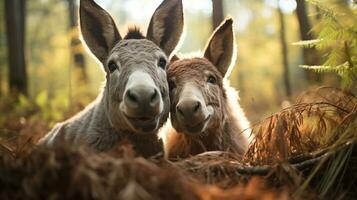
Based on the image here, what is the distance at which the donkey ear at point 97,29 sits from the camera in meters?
4.90

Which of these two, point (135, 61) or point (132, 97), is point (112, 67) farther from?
point (132, 97)

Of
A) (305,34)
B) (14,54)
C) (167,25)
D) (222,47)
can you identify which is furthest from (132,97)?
Answer: (14,54)

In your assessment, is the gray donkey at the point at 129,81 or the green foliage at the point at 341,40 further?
the green foliage at the point at 341,40

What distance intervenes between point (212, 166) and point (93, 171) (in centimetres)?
142

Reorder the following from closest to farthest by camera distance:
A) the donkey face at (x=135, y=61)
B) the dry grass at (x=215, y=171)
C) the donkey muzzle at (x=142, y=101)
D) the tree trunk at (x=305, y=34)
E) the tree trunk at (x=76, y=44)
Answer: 1. the dry grass at (x=215, y=171)
2. the donkey muzzle at (x=142, y=101)
3. the donkey face at (x=135, y=61)
4. the tree trunk at (x=305, y=34)
5. the tree trunk at (x=76, y=44)

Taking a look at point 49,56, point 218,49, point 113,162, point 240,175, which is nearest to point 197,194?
point 113,162

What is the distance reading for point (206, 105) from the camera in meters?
4.97

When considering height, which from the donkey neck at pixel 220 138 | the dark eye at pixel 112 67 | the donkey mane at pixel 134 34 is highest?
the donkey mane at pixel 134 34

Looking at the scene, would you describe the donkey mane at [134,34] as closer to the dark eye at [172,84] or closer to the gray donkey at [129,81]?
the gray donkey at [129,81]

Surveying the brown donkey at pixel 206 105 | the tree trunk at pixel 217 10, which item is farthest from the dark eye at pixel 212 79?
the tree trunk at pixel 217 10

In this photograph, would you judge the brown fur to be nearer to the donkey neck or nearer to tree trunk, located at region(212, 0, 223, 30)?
the donkey neck

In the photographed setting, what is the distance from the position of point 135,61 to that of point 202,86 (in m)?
1.00

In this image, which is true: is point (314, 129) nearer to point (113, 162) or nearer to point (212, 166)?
point (212, 166)

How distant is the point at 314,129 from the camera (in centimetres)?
461
